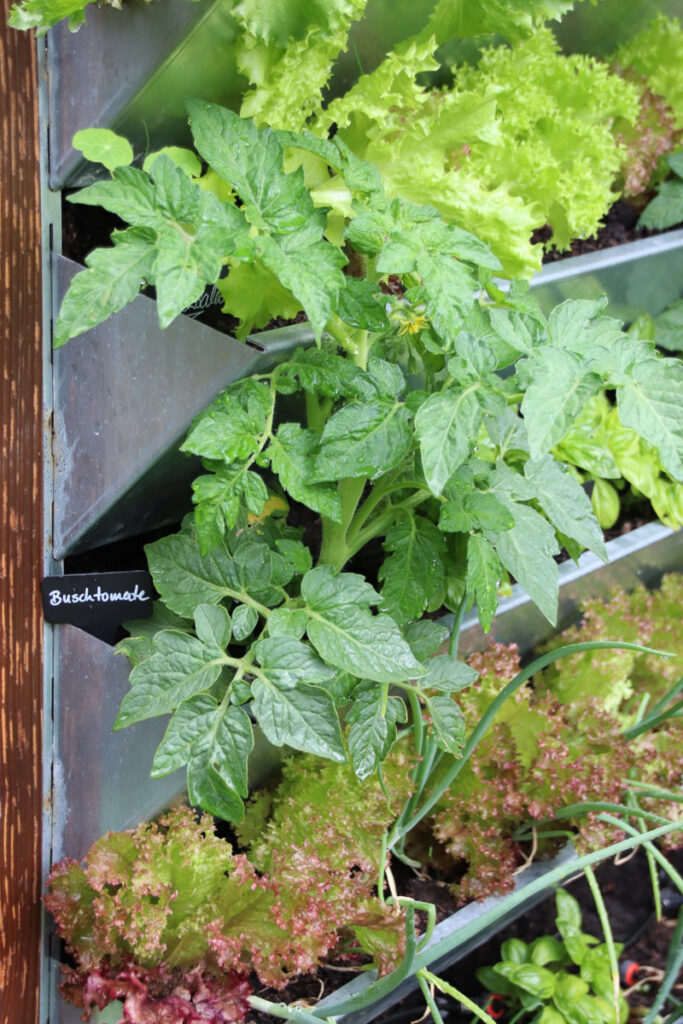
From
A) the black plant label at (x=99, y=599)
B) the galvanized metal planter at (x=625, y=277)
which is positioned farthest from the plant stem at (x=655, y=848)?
the galvanized metal planter at (x=625, y=277)

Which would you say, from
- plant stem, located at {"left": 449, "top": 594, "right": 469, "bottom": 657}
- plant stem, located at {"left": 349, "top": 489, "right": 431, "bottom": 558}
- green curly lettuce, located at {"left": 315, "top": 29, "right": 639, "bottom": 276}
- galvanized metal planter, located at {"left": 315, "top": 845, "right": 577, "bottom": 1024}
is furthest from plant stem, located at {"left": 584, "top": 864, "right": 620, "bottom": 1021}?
green curly lettuce, located at {"left": 315, "top": 29, "right": 639, "bottom": 276}

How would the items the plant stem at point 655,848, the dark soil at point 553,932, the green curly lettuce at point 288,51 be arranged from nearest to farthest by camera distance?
1. the green curly lettuce at point 288,51
2. the plant stem at point 655,848
3. the dark soil at point 553,932

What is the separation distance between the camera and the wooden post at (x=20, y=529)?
860 millimetres

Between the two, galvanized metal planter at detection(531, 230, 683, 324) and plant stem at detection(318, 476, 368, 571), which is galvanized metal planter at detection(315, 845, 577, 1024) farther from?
galvanized metal planter at detection(531, 230, 683, 324)

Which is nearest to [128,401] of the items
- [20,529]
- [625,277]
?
[20,529]

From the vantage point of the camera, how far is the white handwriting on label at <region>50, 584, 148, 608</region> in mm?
993

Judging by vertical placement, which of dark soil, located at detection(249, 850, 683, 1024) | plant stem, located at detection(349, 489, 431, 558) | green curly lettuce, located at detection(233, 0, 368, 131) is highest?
green curly lettuce, located at detection(233, 0, 368, 131)

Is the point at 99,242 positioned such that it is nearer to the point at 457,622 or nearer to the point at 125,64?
the point at 125,64

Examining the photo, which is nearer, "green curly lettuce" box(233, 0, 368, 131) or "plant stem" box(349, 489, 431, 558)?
"green curly lettuce" box(233, 0, 368, 131)

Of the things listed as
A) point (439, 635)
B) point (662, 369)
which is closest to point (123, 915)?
point (439, 635)

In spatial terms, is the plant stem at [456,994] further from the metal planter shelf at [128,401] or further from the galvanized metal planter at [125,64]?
the galvanized metal planter at [125,64]

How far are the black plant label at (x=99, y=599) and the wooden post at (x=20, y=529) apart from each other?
0.8 inches

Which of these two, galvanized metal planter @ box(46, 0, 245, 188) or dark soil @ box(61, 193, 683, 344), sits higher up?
galvanized metal planter @ box(46, 0, 245, 188)

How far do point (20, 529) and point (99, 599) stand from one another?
120 millimetres
